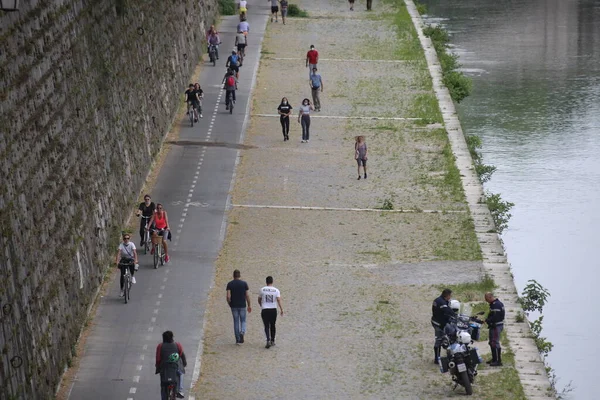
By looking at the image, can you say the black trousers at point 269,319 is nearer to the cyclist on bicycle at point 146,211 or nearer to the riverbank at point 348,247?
the riverbank at point 348,247

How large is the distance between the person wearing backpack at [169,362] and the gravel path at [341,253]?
1.43 metres

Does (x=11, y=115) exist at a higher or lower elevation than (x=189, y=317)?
higher

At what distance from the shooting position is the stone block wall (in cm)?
2155

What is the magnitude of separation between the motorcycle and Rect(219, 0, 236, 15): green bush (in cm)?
4174

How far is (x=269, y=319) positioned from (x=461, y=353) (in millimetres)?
3641

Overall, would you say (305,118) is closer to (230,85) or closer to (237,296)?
(230,85)

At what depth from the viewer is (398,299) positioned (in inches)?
1096

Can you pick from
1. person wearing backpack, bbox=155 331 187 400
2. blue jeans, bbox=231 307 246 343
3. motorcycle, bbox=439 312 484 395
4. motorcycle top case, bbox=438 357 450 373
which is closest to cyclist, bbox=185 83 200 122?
blue jeans, bbox=231 307 246 343

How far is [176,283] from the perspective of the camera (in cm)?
2850

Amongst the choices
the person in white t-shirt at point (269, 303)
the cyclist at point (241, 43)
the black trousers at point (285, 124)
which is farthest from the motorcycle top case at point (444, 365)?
the cyclist at point (241, 43)

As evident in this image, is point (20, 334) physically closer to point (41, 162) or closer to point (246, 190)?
point (41, 162)

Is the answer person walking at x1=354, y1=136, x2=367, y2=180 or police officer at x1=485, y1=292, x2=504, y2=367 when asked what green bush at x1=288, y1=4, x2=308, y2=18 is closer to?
person walking at x1=354, y1=136, x2=367, y2=180

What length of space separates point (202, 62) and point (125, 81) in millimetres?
18764

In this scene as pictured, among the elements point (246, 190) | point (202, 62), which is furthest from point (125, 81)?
point (202, 62)
